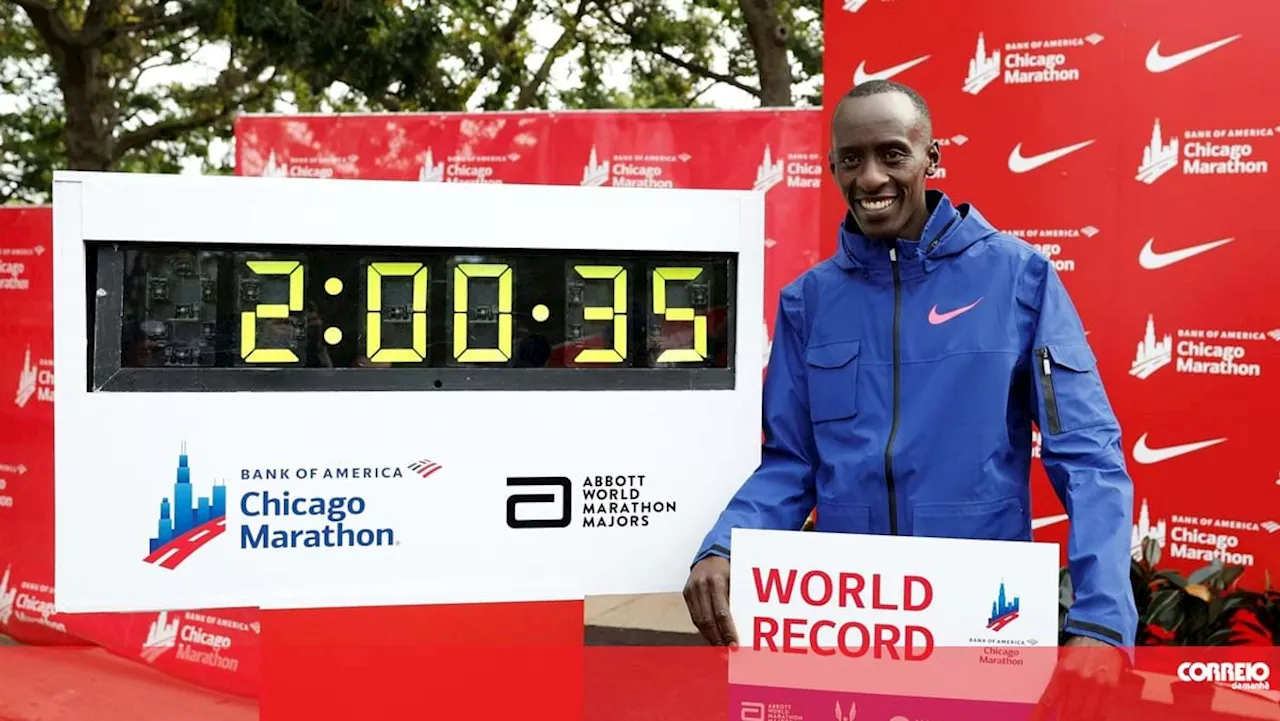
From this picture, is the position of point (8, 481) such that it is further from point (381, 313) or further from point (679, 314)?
point (679, 314)

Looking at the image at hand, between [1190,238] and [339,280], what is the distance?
3.35 metres

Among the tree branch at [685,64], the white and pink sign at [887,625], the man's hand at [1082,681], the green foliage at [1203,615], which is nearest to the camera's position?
the man's hand at [1082,681]

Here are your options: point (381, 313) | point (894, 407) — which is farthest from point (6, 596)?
point (894, 407)

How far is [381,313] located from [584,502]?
621mm

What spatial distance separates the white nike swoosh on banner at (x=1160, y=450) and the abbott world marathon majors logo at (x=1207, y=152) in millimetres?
1011

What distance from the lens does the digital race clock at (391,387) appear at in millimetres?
2479

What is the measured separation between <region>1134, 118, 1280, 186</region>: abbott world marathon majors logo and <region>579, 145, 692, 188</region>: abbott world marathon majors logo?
10.4 ft

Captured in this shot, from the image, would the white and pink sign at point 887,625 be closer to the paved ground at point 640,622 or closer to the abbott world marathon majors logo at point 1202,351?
the abbott world marathon majors logo at point 1202,351

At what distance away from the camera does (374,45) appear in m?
10.6

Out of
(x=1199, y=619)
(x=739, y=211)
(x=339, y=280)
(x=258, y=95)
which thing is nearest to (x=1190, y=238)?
(x=1199, y=619)

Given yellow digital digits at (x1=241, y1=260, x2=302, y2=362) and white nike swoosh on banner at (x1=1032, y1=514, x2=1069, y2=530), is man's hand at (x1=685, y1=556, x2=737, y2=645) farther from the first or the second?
white nike swoosh on banner at (x1=1032, y1=514, x2=1069, y2=530)

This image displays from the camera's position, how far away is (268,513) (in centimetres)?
255

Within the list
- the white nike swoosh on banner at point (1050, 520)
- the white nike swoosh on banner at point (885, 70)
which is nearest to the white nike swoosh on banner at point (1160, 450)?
the white nike swoosh on banner at point (1050, 520)

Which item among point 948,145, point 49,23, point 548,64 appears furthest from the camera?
point 548,64
